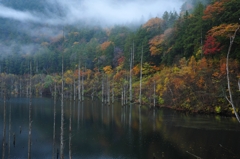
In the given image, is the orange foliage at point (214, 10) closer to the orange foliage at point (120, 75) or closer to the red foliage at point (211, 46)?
the red foliage at point (211, 46)

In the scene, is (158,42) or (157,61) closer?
(158,42)

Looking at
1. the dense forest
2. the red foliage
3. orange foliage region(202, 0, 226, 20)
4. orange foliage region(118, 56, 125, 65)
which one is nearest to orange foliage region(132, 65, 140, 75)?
the dense forest

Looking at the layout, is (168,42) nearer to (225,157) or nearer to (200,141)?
(200,141)

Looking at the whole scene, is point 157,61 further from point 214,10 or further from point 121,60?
point 214,10

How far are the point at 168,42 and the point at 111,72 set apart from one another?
20265 millimetres

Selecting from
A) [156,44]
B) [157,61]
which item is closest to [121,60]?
[157,61]

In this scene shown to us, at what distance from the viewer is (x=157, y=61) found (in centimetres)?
4859

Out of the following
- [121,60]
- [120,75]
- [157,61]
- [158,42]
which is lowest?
[120,75]

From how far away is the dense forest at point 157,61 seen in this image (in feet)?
90.8

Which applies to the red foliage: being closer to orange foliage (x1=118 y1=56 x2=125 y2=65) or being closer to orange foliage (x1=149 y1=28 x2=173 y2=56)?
orange foliage (x1=149 y1=28 x2=173 y2=56)

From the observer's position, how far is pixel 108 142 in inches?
693

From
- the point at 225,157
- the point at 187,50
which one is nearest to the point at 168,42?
the point at 187,50

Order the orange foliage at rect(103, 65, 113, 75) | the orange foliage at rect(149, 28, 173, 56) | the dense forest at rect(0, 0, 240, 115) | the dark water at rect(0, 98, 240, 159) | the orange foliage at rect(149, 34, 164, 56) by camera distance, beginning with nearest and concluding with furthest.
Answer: the dark water at rect(0, 98, 240, 159), the dense forest at rect(0, 0, 240, 115), the orange foliage at rect(149, 28, 173, 56), the orange foliage at rect(149, 34, 164, 56), the orange foliage at rect(103, 65, 113, 75)

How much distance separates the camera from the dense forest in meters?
27.7
